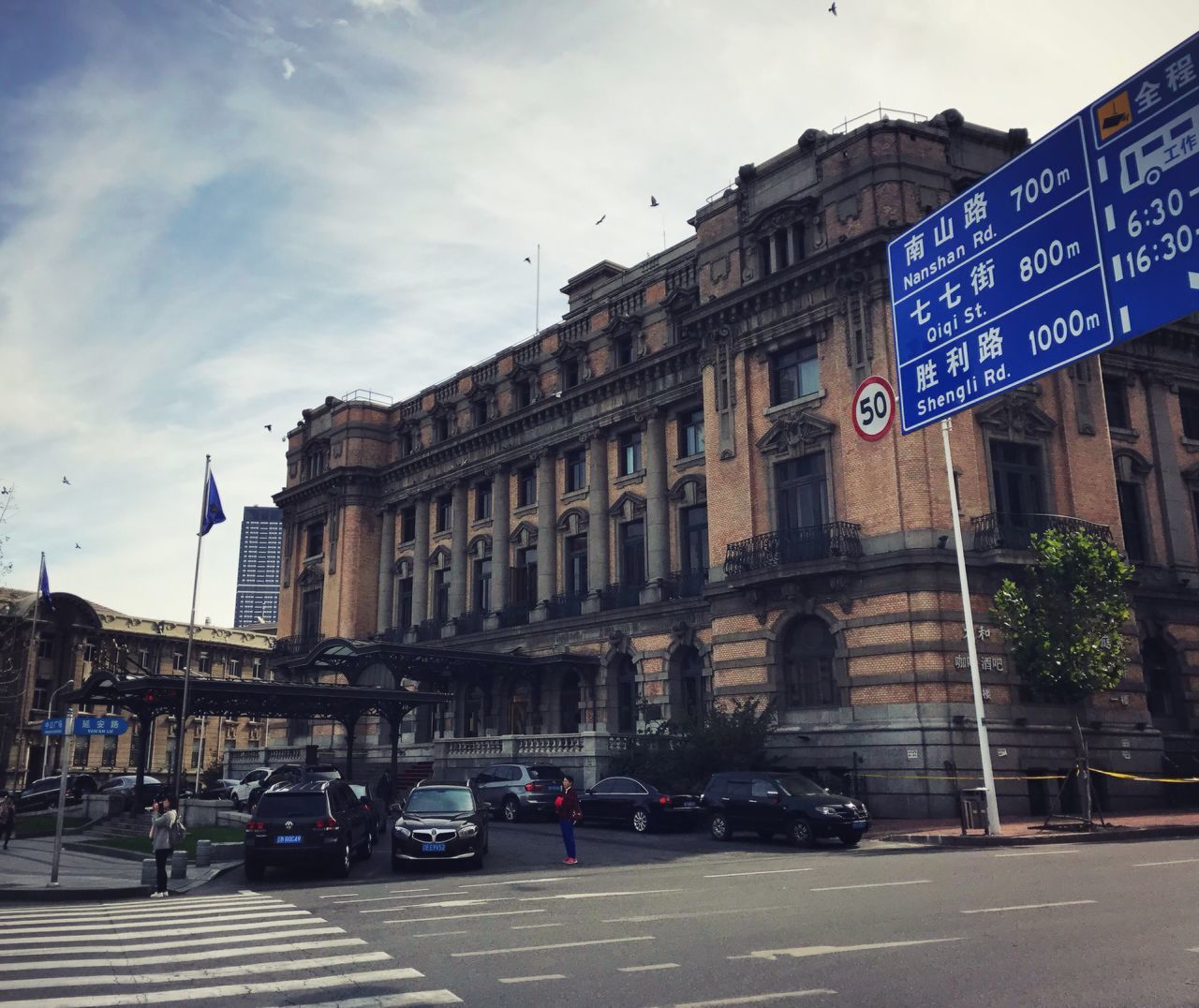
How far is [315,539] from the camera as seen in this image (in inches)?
2584

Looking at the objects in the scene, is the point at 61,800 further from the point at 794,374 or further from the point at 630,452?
the point at 630,452

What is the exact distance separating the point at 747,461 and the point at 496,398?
69.8 feet

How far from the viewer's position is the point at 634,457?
47188 millimetres

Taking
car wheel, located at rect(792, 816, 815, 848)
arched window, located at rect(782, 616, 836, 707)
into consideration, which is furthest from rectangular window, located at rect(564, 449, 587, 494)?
car wheel, located at rect(792, 816, 815, 848)

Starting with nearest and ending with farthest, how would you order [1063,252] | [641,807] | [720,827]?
1. [1063,252]
2. [720,827]
3. [641,807]

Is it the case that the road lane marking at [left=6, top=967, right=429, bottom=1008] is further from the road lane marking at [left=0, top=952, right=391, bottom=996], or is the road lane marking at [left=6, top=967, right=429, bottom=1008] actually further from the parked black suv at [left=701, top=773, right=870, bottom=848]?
the parked black suv at [left=701, top=773, right=870, bottom=848]

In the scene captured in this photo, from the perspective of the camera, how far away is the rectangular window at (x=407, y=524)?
60781 mm

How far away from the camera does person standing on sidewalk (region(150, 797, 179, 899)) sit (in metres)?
18.4

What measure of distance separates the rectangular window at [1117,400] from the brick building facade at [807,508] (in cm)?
8

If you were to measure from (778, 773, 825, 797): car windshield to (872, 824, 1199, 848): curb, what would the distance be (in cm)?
200

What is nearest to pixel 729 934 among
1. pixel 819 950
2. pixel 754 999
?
pixel 819 950

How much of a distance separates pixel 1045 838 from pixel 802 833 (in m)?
5.76

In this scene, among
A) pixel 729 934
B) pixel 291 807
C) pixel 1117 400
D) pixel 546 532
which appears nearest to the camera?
pixel 729 934

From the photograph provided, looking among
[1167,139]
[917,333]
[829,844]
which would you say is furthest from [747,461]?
[1167,139]
